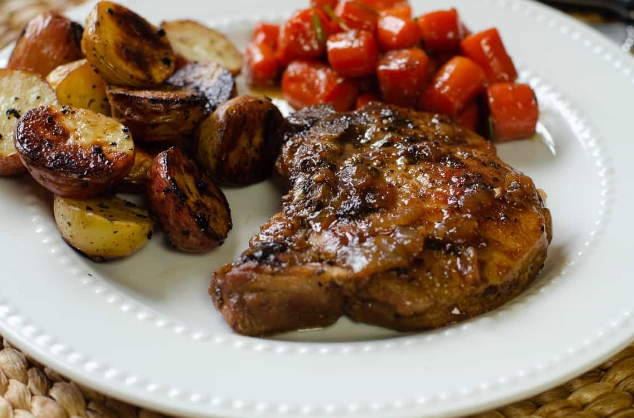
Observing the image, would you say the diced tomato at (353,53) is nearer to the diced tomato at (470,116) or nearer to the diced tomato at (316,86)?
the diced tomato at (316,86)

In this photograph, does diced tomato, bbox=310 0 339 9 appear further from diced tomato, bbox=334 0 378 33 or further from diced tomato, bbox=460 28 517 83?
diced tomato, bbox=460 28 517 83

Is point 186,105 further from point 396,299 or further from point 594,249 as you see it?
point 594,249

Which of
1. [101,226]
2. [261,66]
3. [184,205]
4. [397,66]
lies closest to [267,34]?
[261,66]

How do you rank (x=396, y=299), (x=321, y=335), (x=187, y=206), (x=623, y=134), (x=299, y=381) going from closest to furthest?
(x=299, y=381)
(x=396, y=299)
(x=321, y=335)
(x=187, y=206)
(x=623, y=134)

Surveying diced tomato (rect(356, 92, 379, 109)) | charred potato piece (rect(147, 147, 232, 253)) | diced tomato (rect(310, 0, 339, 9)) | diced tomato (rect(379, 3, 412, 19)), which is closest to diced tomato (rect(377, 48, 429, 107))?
diced tomato (rect(356, 92, 379, 109))

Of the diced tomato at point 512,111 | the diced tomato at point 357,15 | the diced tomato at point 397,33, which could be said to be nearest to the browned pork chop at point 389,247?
the diced tomato at point 512,111

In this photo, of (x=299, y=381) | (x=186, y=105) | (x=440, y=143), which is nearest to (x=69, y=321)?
(x=299, y=381)
